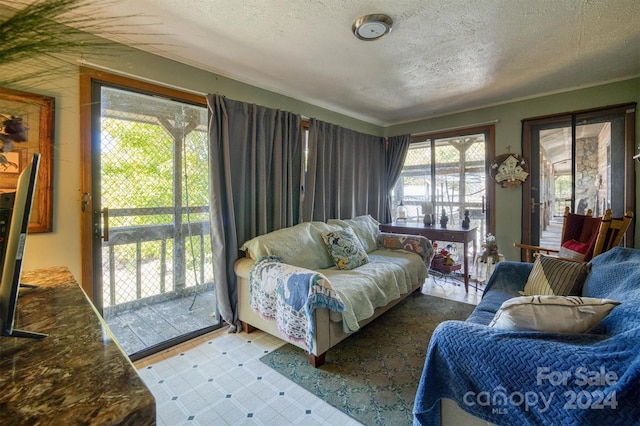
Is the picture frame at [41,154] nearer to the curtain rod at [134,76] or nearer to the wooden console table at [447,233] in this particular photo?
the curtain rod at [134,76]

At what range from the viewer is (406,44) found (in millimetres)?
2150

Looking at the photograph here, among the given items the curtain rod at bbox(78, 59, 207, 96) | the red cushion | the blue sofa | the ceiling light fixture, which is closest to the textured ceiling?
the ceiling light fixture

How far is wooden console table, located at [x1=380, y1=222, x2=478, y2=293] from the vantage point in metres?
3.39

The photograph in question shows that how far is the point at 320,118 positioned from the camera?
11.8ft

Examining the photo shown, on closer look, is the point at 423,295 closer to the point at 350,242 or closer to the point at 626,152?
the point at 350,242

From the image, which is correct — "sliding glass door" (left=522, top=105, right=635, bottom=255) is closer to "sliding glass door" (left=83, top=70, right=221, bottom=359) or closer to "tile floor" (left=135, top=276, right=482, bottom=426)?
"tile floor" (left=135, top=276, right=482, bottom=426)

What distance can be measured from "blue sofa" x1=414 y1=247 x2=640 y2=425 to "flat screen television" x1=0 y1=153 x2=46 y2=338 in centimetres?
136

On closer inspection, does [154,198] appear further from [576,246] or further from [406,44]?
[576,246]

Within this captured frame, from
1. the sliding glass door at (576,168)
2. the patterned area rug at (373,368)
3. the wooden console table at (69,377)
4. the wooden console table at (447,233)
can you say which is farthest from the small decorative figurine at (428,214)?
the wooden console table at (69,377)

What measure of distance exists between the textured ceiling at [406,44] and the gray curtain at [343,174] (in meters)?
0.58

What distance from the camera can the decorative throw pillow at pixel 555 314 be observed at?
42.2 inches

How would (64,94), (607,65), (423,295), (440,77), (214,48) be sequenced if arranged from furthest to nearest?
(423,295) → (440,77) → (607,65) → (214,48) → (64,94)

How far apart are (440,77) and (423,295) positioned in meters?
2.44

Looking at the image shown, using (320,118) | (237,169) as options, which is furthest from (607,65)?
(237,169)
